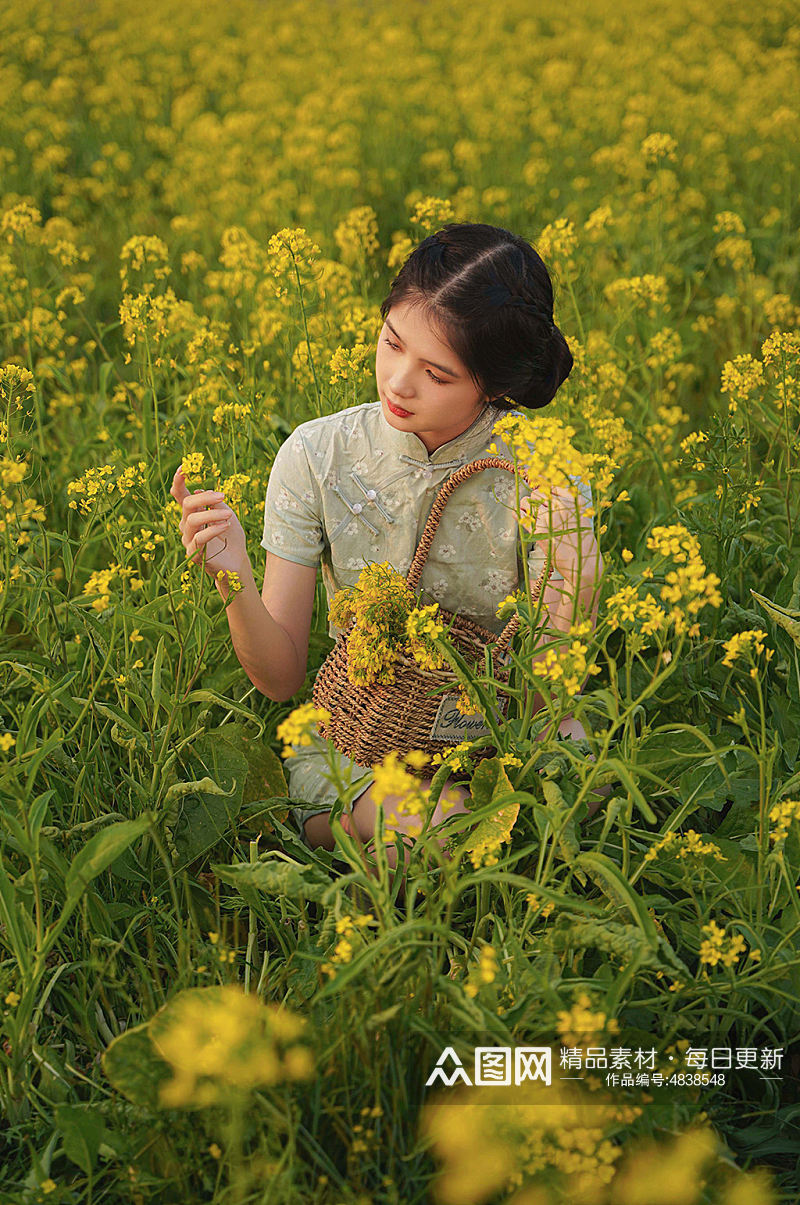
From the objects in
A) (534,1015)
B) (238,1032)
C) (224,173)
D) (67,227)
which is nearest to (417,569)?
(534,1015)

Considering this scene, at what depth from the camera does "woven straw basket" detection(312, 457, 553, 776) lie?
1.91 meters

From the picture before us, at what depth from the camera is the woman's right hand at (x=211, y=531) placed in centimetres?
164

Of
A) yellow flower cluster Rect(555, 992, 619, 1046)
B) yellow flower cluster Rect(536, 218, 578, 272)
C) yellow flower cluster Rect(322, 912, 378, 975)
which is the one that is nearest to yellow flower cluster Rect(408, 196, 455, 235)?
yellow flower cluster Rect(536, 218, 578, 272)

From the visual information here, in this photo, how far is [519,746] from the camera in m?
1.56

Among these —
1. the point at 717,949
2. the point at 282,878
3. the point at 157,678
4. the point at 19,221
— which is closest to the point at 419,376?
the point at 157,678

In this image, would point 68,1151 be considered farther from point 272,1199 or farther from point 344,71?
point 344,71

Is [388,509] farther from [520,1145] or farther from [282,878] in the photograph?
[520,1145]

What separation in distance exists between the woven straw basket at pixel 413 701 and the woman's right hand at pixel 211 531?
0.32 meters

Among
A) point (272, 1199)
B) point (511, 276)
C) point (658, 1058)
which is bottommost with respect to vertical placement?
point (658, 1058)

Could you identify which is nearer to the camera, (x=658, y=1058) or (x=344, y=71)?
(x=658, y=1058)

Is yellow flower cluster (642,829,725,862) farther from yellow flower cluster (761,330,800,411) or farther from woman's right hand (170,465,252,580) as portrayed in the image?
yellow flower cluster (761,330,800,411)

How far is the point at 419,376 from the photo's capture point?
72.2 inches

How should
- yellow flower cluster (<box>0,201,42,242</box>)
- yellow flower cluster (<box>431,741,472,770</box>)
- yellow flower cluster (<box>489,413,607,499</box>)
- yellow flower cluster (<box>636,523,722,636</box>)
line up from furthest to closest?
1. yellow flower cluster (<box>0,201,42,242</box>)
2. yellow flower cluster (<box>431,741,472,770</box>)
3. yellow flower cluster (<box>489,413,607,499</box>)
4. yellow flower cluster (<box>636,523,722,636</box>)

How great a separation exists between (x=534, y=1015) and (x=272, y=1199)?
39cm
